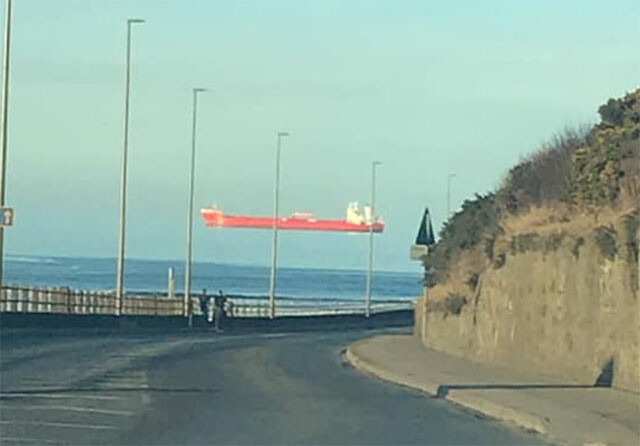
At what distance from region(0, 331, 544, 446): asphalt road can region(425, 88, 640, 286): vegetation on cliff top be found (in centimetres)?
553

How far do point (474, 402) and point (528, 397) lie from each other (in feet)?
2.84

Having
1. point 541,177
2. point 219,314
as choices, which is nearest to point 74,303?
point 219,314

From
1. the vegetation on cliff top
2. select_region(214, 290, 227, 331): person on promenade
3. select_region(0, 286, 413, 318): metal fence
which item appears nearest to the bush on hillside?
the vegetation on cliff top

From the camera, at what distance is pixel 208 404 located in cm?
2309

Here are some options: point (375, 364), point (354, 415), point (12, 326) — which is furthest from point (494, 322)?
point (12, 326)

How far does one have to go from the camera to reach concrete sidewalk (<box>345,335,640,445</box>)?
19578 millimetres

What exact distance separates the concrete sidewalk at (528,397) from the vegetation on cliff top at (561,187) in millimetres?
2887

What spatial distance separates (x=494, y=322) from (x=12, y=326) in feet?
55.3

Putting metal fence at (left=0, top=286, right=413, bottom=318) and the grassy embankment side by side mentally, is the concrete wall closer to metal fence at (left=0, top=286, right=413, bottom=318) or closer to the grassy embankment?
the grassy embankment

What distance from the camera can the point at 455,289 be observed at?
4278 centimetres

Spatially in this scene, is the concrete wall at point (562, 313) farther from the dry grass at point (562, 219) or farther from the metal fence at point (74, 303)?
the metal fence at point (74, 303)

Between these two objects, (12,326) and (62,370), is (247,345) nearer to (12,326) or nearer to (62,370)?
(12,326)

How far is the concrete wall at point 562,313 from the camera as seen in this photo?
1021 inches

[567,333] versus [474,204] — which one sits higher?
[474,204]
